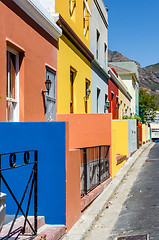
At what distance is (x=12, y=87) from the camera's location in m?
7.46

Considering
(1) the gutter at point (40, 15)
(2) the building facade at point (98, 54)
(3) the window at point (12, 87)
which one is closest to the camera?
(3) the window at point (12, 87)

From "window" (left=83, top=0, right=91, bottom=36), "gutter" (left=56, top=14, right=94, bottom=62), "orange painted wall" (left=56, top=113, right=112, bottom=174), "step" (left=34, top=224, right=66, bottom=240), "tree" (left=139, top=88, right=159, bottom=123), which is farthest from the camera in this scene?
"tree" (left=139, top=88, right=159, bottom=123)

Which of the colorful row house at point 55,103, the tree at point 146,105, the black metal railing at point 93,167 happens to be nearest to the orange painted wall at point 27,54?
the colorful row house at point 55,103

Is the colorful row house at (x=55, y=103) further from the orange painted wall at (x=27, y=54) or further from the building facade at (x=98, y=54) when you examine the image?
the building facade at (x=98, y=54)

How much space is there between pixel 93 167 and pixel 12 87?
8.30 ft

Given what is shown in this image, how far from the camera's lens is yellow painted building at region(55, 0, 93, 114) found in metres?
10.7

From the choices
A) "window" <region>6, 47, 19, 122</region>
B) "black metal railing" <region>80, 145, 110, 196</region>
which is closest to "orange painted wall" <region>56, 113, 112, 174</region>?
"black metal railing" <region>80, 145, 110, 196</region>

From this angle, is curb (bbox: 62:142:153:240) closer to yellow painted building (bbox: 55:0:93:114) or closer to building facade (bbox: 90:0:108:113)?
yellow painted building (bbox: 55:0:93:114)

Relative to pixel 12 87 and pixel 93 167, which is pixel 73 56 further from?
pixel 93 167

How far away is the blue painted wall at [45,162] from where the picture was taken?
16.9ft

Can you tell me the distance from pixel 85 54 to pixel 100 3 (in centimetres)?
523

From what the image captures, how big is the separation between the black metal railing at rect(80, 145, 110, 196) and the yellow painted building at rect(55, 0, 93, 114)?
214 cm

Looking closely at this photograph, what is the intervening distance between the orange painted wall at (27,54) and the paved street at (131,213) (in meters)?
2.73

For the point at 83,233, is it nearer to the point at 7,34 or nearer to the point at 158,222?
the point at 158,222
